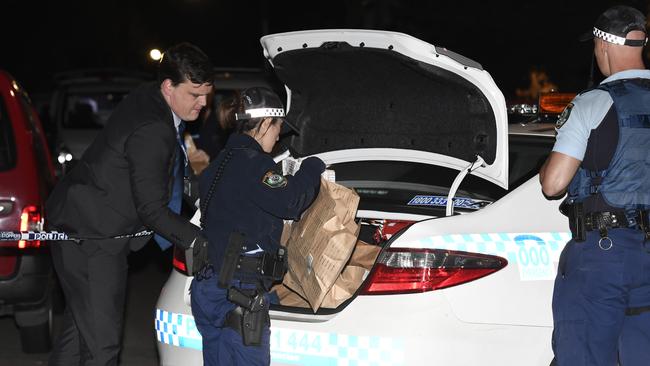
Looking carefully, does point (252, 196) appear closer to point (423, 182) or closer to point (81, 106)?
point (423, 182)

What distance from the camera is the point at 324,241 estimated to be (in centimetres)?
409

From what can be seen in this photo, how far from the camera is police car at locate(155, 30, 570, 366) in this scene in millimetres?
3857

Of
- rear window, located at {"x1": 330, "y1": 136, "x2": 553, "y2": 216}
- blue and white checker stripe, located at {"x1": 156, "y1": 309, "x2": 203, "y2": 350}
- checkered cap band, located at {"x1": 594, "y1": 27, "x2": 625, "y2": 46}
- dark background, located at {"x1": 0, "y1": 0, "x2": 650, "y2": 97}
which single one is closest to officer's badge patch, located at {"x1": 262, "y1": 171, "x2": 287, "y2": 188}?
blue and white checker stripe, located at {"x1": 156, "y1": 309, "x2": 203, "y2": 350}

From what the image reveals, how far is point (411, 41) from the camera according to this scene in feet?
13.7

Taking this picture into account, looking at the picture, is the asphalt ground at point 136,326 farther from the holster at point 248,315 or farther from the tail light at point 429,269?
the tail light at point 429,269

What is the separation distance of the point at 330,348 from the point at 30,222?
2759 mm

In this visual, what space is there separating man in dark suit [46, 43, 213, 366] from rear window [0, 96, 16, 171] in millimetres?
1823

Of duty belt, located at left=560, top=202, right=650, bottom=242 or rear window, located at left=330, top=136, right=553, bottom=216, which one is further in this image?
rear window, located at left=330, top=136, right=553, bottom=216

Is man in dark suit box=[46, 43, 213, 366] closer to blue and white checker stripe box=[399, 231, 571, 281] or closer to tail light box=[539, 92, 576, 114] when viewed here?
blue and white checker stripe box=[399, 231, 571, 281]

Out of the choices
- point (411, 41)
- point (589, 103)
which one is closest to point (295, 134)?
point (411, 41)

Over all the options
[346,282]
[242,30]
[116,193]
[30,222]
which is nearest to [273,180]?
[346,282]

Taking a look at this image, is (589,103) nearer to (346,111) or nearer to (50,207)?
(346,111)

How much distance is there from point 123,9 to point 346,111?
39.7 meters

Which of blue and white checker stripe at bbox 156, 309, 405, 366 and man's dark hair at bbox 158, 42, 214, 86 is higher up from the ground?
man's dark hair at bbox 158, 42, 214, 86
